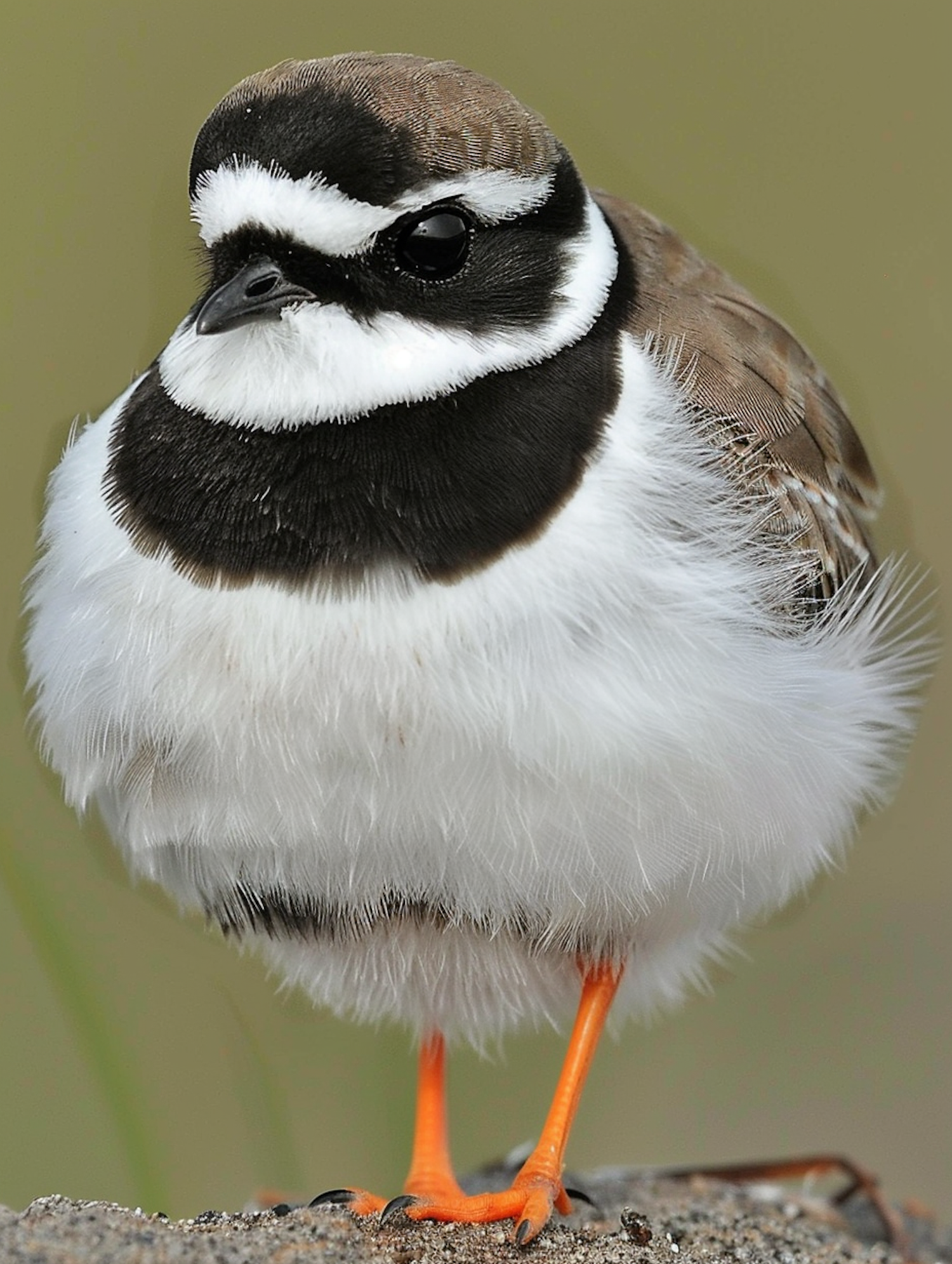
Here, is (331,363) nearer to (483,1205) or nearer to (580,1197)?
(483,1205)

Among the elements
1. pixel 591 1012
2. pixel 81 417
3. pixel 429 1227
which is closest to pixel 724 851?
pixel 591 1012

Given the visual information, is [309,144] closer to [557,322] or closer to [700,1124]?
[557,322]

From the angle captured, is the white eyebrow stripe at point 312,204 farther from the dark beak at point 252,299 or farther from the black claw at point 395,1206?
the black claw at point 395,1206

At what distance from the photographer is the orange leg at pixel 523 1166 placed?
3969 mm

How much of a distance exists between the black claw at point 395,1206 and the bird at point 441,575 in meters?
0.01

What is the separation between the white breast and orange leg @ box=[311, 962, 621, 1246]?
0.78 ft

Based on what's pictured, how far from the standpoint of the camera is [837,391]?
491 centimetres

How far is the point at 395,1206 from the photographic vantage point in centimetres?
394

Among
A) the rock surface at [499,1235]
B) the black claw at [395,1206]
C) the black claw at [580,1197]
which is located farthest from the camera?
the black claw at [580,1197]

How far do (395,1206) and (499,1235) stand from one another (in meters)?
0.26

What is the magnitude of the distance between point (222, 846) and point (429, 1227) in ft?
3.29

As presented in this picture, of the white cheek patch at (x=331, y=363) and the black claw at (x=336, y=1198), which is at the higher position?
the white cheek patch at (x=331, y=363)

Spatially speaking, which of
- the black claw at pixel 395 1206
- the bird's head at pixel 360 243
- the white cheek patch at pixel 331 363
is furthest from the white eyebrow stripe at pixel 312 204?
the black claw at pixel 395 1206

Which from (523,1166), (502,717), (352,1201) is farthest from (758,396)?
(352,1201)
